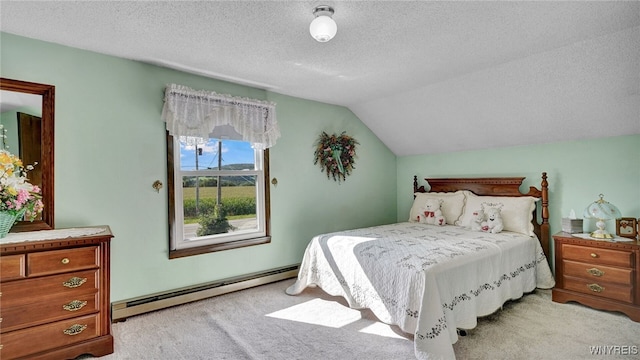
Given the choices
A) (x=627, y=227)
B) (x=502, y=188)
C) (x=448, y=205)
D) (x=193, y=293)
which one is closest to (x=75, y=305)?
(x=193, y=293)

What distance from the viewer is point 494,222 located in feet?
11.4

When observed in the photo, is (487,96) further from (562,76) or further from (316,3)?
(316,3)

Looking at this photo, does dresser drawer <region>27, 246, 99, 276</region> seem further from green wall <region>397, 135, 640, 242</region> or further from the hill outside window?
green wall <region>397, 135, 640, 242</region>

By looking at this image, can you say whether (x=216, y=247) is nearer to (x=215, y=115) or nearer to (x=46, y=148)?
(x=215, y=115)

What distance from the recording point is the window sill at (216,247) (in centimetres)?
309

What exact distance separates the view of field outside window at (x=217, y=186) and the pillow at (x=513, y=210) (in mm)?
2676

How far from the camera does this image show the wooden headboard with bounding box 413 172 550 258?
3.51 m

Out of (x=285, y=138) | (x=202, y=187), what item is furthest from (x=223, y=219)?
(x=285, y=138)

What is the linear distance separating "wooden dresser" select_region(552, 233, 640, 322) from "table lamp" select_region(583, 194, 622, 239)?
172 mm

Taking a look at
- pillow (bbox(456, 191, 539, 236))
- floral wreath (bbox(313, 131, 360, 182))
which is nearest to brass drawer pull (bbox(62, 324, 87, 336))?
floral wreath (bbox(313, 131, 360, 182))

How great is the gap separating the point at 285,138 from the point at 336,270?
1.76m

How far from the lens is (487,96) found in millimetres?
3443

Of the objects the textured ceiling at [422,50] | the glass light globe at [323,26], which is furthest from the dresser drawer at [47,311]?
the glass light globe at [323,26]

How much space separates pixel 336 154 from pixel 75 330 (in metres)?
3.21
